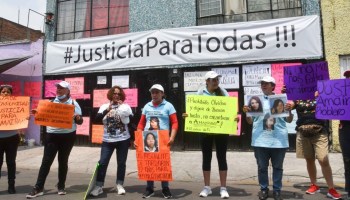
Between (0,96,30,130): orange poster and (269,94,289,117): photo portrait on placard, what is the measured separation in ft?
13.2

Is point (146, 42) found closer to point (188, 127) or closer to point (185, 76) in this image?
point (185, 76)

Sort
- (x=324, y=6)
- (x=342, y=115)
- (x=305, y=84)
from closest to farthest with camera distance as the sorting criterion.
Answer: (x=342, y=115)
(x=305, y=84)
(x=324, y=6)

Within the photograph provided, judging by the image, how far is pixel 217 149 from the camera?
522 centimetres

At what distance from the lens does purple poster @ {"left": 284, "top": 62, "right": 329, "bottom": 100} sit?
5047mm

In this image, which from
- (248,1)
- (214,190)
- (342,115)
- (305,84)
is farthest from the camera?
(248,1)

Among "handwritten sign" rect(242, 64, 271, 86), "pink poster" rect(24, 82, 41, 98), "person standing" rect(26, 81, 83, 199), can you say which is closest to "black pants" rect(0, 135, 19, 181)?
"person standing" rect(26, 81, 83, 199)

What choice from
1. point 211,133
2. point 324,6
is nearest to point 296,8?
point 324,6

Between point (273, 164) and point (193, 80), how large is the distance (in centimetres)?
539

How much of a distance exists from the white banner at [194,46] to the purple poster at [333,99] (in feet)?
14.7

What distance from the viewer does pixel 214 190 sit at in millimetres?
5672

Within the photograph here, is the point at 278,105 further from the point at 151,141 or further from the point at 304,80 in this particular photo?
the point at 151,141

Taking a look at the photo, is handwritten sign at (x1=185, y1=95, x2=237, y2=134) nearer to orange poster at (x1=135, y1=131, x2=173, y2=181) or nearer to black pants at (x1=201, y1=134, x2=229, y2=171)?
black pants at (x1=201, y1=134, x2=229, y2=171)

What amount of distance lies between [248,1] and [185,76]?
2904mm

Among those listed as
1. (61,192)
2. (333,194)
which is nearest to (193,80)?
(61,192)
